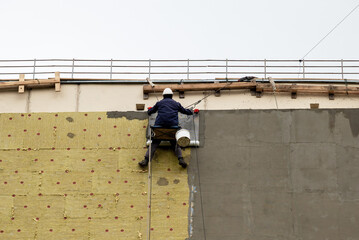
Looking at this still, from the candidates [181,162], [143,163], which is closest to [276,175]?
[181,162]

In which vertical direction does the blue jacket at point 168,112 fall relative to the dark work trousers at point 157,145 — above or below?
above

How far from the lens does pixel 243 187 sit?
54.1 feet

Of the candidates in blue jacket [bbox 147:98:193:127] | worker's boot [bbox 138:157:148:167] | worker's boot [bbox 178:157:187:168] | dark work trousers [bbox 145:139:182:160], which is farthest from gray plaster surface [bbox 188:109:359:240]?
worker's boot [bbox 138:157:148:167]

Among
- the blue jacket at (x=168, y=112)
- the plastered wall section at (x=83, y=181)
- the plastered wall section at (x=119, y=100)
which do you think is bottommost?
the plastered wall section at (x=83, y=181)

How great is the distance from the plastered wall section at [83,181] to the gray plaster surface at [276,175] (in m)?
0.69

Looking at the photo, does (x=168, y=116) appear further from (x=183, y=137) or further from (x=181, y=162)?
(x=181, y=162)

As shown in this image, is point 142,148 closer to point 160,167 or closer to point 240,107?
point 160,167

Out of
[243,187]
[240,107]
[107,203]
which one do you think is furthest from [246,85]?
[107,203]

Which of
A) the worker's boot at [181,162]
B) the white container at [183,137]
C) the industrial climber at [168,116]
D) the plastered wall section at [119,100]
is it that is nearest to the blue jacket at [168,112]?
the industrial climber at [168,116]

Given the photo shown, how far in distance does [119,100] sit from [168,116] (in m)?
3.23

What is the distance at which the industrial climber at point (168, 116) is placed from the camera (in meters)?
16.3

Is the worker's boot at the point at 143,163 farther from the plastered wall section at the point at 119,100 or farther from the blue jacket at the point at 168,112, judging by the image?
the plastered wall section at the point at 119,100

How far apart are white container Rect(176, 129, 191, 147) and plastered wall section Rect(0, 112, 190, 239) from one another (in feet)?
2.72

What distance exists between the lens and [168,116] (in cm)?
1636
